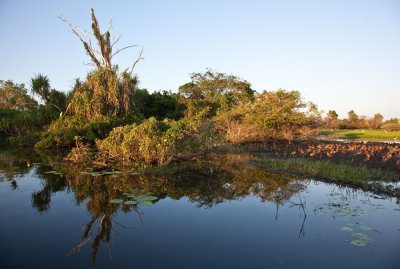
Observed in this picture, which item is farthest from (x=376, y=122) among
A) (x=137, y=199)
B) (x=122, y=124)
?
(x=137, y=199)

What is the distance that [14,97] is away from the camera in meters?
42.9

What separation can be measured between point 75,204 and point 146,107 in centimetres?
2319

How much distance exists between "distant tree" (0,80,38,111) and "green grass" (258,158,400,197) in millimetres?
36334

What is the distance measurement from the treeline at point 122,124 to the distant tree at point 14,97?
51.2 ft

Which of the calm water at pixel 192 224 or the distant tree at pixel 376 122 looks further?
the distant tree at pixel 376 122

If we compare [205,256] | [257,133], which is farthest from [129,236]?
[257,133]

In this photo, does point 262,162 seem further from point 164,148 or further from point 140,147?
point 140,147

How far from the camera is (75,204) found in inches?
266

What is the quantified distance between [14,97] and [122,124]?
33.5 metres

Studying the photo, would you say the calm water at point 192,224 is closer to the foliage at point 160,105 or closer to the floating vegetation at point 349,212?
the floating vegetation at point 349,212

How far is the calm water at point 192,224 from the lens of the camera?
4.31m

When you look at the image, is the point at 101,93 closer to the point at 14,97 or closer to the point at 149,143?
the point at 149,143

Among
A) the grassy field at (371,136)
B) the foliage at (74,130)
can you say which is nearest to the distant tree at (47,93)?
the foliage at (74,130)

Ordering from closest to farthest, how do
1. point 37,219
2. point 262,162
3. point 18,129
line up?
point 37,219 → point 262,162 → point 18,129
